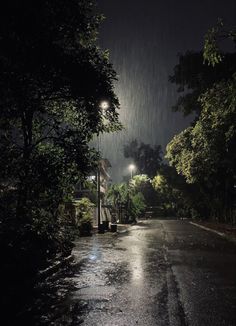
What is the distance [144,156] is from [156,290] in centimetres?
10058

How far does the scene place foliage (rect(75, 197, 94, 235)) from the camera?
2880cm

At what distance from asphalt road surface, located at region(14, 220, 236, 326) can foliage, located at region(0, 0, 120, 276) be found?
1.76 meters

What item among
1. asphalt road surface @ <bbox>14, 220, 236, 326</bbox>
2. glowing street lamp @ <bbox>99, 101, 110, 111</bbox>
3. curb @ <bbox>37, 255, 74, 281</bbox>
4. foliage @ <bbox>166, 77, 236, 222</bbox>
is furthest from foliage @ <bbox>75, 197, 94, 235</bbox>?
Result: glowing street lamp @ <bbox>99, 101, 110, 111</bbox>

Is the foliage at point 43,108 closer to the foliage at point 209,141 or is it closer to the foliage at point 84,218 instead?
the foliage at point 209,141

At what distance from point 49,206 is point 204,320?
21.2ft

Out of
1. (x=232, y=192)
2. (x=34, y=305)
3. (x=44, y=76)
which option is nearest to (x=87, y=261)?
(x=34, y=305)

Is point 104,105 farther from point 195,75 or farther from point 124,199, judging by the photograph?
point 124,199

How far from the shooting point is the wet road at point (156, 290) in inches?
277

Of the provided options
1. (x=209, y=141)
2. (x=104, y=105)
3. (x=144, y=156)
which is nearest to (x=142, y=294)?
(x=104, y=105)

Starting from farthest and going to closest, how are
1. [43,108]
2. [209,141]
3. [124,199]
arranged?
[124,199] < [209,141] < [43,108]

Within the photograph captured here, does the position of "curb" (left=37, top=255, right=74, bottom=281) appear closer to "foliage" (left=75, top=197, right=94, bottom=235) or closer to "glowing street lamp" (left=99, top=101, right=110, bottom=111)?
"glowing street lamp" (left=99, top=101, right=110, bottom=111)

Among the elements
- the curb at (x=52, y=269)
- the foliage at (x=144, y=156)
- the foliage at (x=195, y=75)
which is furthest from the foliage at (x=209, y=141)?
the foliage at (x=144, y=156)

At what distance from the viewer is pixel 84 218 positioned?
95.6 feet

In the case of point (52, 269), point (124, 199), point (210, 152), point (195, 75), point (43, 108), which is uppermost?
point (195, 75)
